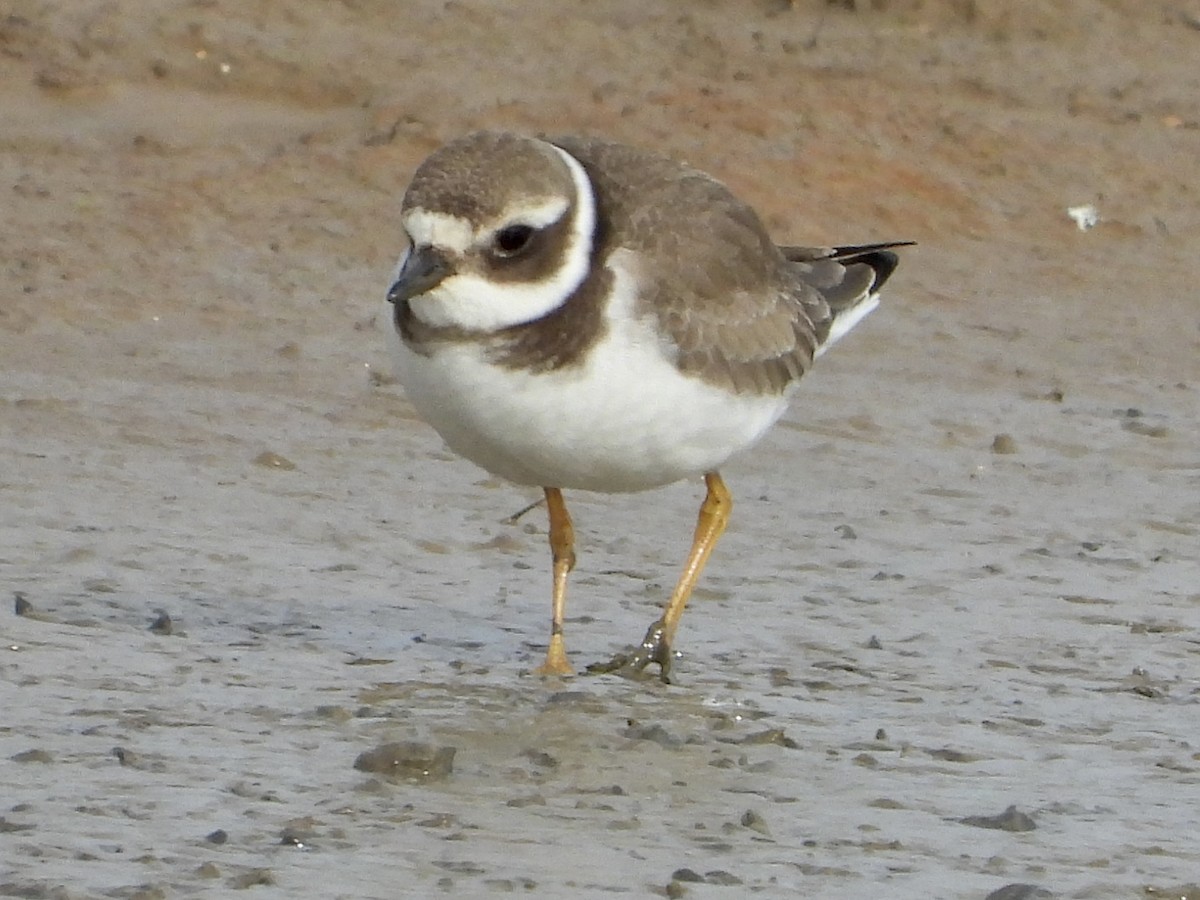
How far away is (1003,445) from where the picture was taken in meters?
8.30

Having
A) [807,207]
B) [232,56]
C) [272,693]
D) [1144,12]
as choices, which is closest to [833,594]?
[272,693]

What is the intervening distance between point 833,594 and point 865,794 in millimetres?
1737

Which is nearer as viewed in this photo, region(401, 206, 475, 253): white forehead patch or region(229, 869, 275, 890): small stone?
region(229, 869, 275, 890): small stone

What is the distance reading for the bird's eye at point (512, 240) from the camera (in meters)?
5.60

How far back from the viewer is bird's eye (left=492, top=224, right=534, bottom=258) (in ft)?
18.4

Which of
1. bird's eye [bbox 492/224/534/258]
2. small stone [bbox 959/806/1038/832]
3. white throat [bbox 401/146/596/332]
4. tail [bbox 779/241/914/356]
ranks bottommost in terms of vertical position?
small stone [bbox 959/806/1038/832]

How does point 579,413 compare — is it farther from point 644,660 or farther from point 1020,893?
point 1020,893

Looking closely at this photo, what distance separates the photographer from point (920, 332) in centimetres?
964

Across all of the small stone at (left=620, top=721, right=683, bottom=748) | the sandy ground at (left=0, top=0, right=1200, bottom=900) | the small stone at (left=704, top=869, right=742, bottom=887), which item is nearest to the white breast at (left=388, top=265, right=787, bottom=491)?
the sandy ground at (left=0, top=0, right=1200, bottom=900)

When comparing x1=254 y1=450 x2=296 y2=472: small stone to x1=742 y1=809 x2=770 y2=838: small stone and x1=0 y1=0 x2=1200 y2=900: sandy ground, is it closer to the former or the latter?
x1=0 y1=0 x2=1200 y2=900: sandy ground

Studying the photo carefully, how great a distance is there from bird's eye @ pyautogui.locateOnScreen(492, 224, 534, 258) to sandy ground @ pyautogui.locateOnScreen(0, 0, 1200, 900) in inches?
40.4

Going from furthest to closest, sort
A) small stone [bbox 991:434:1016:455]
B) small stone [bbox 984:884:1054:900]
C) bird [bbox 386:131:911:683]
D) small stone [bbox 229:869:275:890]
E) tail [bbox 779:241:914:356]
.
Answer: small stone [bbox 991:434:1016:455]
tail [bbox 779:241:914:356]
bird [bbox 386:131:911:683]
small stone [bbox 984:884:1054:900]
small stone [bbox 229:869:275:890]

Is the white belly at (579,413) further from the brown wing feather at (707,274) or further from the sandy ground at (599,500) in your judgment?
the sandy ground at (599,500)

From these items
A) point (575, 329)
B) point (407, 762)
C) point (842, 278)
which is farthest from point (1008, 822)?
point (842, 278)
